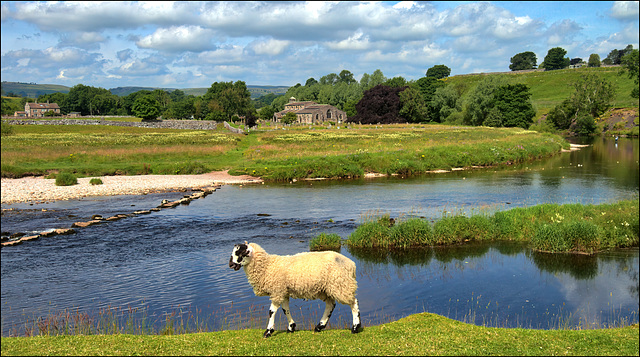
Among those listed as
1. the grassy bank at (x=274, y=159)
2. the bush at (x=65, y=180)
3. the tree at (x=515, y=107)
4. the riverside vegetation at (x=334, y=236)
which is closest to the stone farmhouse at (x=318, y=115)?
the tree at (x=515, y=107)

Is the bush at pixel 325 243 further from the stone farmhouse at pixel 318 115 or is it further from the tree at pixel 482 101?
the stone farmhouse at pixel 318 115

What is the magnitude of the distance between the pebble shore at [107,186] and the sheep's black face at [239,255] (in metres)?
28.6

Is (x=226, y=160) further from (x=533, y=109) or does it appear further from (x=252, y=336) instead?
(x=533, y=109)

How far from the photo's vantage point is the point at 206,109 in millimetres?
158375

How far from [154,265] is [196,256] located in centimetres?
192

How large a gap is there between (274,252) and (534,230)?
41.4 feet

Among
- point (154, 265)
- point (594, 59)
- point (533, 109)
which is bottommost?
point (154, 265)

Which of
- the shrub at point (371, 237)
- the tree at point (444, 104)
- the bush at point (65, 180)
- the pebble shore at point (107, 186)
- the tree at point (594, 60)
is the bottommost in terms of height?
the shrub at point (371, 237)

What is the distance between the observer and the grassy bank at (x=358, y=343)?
954cm

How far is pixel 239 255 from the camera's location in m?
10.8

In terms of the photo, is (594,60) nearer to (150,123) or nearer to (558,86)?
(558,86)

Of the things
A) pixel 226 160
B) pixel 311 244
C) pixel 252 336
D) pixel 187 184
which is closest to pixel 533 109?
pixel 226 160

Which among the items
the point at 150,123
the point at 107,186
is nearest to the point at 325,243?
the point at 107,186

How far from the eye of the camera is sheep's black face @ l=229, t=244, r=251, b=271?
10.8 meters
